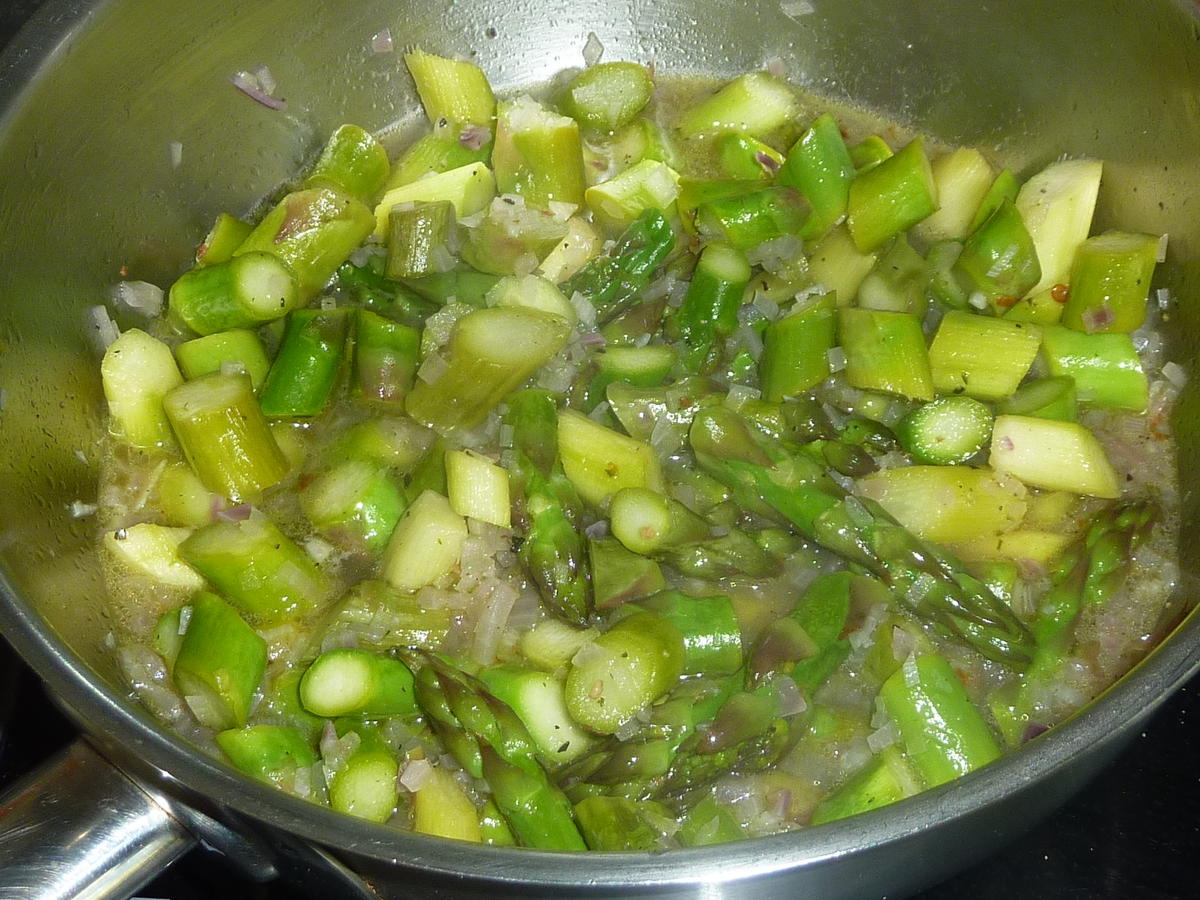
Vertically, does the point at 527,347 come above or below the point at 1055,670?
above

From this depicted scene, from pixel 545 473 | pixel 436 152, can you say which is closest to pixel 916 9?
pixel 436 152

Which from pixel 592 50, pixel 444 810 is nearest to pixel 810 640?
pixel 444 810

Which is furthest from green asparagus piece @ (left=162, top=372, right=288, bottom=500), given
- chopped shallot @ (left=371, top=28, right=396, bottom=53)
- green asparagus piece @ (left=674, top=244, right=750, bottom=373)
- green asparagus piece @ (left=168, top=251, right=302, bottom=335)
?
chopped shallot @ (left=371, top=28, right=396, bottom=53)

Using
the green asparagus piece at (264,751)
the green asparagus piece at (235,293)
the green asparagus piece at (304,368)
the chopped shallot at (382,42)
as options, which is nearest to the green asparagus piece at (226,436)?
the green asparagus piece at (304,368)

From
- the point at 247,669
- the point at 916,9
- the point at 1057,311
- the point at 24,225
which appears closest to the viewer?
the point at 247,669

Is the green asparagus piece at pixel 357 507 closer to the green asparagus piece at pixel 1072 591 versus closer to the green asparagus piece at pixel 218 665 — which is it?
the green asparagus piece at pixel 218 665

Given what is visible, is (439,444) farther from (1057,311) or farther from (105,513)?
(1057,311)
